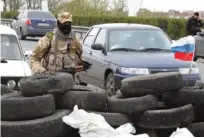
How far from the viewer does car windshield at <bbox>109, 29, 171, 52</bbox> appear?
11039 millimetres

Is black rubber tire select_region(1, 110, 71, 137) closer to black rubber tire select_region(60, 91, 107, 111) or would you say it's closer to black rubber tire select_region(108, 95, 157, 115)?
black rubber tire select_region(60, 91, 107, 111)

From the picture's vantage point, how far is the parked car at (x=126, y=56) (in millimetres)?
10156

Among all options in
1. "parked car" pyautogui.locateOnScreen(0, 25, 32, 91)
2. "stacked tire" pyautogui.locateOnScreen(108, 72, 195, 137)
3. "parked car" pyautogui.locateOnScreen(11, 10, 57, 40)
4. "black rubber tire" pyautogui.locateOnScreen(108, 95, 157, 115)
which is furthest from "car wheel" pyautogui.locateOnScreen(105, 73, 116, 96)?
"parked car" pyautogui.locateOnScreen(11, 10, 57, 40)

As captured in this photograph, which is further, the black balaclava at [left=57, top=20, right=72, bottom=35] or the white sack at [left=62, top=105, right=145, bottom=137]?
the black balaclava at [left=57, top=20, right=72, bottom=35]

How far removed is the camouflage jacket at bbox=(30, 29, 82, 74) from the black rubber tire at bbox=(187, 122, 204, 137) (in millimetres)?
2080

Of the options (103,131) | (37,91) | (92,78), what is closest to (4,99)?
(37,91)

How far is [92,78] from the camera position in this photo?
11.7m

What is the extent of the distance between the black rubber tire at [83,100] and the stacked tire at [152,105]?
237 mm

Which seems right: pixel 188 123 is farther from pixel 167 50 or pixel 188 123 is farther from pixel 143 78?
pixel 167 50

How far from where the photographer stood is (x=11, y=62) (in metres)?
8.50

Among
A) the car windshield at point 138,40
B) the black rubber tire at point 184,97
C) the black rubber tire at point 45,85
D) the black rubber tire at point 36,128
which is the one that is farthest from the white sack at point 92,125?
the car windshield at point 138,40

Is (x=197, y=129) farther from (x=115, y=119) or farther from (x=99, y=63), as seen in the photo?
(x=99, y=63)

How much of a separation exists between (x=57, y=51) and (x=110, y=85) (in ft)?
11.2

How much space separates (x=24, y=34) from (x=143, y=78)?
86.1ft
